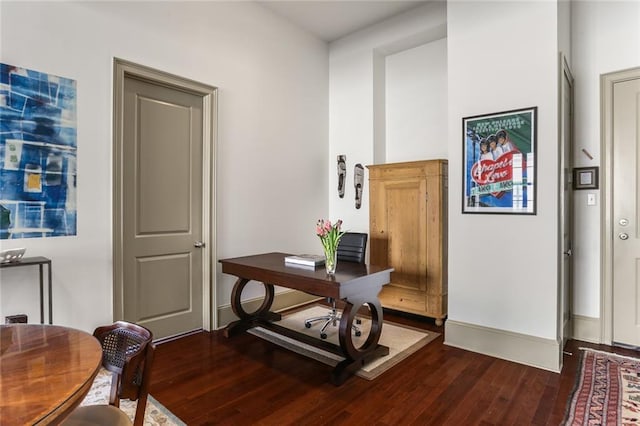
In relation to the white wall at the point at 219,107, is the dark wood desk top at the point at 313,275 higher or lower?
lower

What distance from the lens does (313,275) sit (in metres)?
2.74

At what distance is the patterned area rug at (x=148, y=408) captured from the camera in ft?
6.82

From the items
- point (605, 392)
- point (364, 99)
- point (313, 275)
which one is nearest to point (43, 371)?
point (313, 275)

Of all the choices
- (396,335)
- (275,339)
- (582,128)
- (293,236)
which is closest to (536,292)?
(396,335)

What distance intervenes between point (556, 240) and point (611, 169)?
1150 mm

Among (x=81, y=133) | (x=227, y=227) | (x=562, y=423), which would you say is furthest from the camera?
(x=227, y=227)

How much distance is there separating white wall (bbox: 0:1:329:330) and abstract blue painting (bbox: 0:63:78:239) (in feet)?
0.22

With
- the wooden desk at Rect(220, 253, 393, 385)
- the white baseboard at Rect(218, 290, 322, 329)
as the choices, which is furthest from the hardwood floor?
the white baseboard at Rect(218, 290, 322, 329)

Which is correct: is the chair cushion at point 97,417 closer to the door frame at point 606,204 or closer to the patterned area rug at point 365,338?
the patterned area rug at point 365,338

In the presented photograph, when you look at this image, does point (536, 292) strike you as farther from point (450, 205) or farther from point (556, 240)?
point (450, 205)

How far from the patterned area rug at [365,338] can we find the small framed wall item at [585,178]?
2.01 m

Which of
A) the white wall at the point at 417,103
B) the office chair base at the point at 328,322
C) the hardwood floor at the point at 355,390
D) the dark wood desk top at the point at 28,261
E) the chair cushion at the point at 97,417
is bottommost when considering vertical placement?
the hardwood floor at the point at 355,390

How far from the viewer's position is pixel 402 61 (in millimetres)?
4715

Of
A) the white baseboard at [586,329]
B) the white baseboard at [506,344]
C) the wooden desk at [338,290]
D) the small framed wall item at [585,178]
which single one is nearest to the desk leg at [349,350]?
the wooden desk at [338,290]
